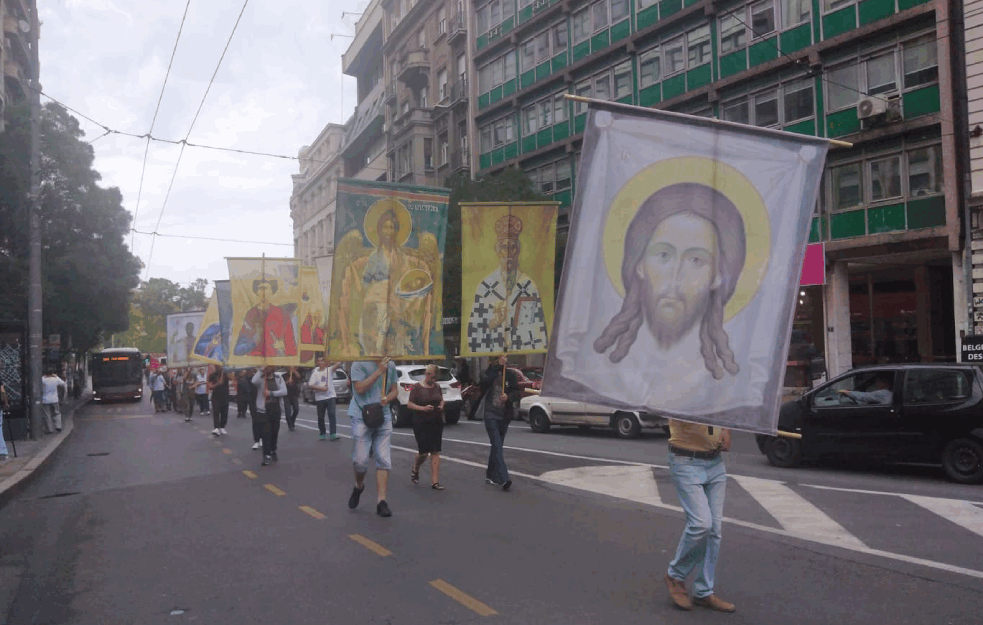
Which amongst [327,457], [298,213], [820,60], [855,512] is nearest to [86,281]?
[327,457]

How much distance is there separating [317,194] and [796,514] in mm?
65491

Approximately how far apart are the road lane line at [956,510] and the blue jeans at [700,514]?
368 cm

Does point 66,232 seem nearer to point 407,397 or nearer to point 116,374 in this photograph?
point 116,374

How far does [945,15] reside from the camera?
69.5 feet

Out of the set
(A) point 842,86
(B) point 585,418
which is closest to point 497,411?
(B) point 585,418

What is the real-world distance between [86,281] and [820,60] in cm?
2942

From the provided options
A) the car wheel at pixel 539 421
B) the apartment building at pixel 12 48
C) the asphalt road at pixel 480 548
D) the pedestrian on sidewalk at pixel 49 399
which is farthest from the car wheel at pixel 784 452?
the apartment building at pixel 12 48

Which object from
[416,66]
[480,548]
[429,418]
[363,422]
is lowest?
[480,548]

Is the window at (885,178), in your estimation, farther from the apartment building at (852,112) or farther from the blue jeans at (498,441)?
the blue jeans at (498,441)

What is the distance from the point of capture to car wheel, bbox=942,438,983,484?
1073cm

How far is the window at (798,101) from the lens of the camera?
82.0 feet

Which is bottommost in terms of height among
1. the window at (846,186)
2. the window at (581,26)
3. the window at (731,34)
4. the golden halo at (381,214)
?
the golden halo at (381,214)

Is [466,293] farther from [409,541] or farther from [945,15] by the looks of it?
[945,15]

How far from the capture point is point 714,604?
218 inches
